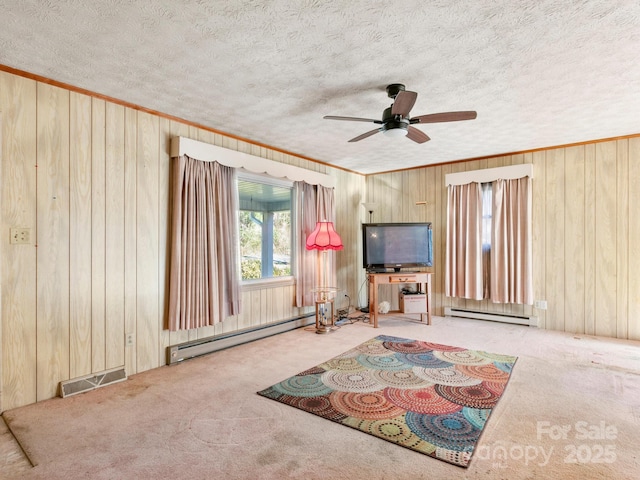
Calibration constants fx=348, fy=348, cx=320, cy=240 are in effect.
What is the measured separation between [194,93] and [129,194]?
1.02 m

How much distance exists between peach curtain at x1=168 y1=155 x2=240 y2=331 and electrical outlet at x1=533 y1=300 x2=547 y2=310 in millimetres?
3784

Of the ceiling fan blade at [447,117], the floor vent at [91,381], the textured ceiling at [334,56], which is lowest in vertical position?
the floor vent at [91,381]

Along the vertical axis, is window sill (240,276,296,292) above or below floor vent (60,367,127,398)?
above

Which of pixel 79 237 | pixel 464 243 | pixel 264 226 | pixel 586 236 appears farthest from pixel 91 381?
pixel 586 236

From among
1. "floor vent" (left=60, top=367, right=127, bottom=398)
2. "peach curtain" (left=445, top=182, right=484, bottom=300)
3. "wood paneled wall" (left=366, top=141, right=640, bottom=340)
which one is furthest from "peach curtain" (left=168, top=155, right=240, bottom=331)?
"wood paneled wall" (left=366, top=141, right=640, bottom=340)

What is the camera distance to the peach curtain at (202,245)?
127 inches

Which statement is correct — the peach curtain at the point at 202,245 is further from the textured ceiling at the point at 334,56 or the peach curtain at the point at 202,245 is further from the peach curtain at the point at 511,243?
the peach curtain at the point at 511,243

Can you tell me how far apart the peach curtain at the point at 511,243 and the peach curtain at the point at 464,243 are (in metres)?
0.19

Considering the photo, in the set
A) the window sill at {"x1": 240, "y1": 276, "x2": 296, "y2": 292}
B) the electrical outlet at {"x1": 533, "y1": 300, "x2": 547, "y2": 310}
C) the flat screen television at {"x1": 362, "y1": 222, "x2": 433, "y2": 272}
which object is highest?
the flat screen television at {"x1": 362, "y1": 222, "x2": 433, "y2": 272}

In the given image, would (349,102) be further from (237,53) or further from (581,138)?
(581,138)

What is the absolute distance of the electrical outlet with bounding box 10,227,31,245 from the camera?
2377mm

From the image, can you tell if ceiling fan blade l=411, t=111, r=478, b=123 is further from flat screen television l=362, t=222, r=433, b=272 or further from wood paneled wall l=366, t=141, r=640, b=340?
wood paneled wall l=366, t=141, r=640, b=340

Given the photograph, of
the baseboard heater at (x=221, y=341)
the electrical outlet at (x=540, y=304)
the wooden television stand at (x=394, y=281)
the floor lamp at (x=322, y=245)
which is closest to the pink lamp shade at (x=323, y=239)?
the floor lamp at (x=322, y=245)

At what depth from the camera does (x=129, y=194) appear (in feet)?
9.78
